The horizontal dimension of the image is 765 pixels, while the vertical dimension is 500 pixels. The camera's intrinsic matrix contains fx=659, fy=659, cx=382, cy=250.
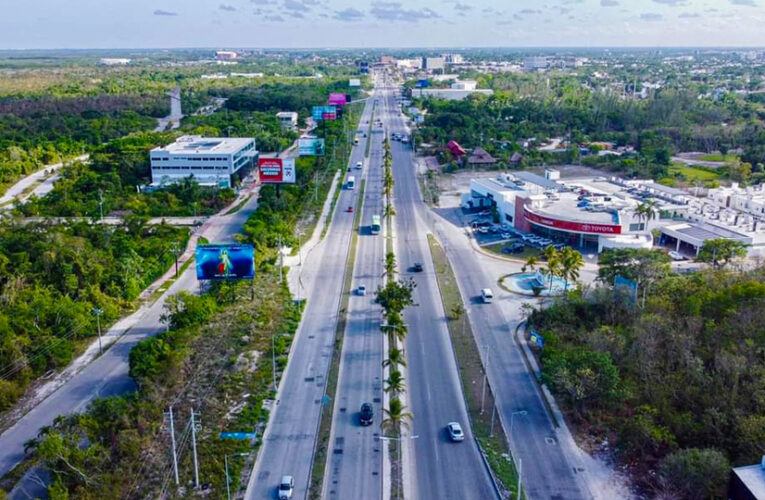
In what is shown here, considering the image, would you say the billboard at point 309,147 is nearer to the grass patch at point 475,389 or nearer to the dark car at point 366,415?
the grass patch at point 475,389

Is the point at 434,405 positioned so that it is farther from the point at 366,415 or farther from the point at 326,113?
the point at 326,113

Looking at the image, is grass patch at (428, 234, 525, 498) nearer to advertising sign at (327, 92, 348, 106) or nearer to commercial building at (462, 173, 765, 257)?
commercial building at (462, 173, 765, 257)

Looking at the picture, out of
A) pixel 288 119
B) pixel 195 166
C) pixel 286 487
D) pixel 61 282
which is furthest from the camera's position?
pixel 288 119

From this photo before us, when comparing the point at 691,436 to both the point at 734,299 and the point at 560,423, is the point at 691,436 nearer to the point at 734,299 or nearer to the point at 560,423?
the point at 560,423

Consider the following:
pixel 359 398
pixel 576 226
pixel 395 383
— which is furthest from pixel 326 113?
pixel 395 383

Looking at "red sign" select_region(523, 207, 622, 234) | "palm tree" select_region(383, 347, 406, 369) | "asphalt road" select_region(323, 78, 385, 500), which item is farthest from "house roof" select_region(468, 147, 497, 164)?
"palm tree" select_region(383, 347, 406, 369)
